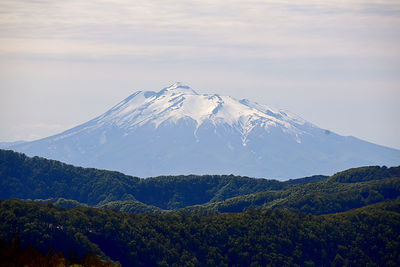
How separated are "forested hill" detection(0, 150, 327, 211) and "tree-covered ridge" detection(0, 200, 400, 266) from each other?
176 feet

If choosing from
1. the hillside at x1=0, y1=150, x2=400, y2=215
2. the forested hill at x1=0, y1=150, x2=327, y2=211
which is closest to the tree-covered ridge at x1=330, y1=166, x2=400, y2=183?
the hillside at x1=0, y1=150, x2=400, y2=215

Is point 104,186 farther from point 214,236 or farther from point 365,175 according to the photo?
point 214,236

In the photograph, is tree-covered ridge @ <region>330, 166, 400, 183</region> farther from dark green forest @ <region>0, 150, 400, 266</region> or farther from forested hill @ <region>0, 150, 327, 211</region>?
forested hill @ <region>0, 150, 327, 211</region>

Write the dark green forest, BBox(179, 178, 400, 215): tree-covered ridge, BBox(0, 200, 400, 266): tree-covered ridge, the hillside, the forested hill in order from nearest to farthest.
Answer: the dark green forest, BBox(0, 200, 400, 266): tree-covered ridge, BBox(179, 178, 400, 215): tree-covered ridge, the hillside, the forested hill

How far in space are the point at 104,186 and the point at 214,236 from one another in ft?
229

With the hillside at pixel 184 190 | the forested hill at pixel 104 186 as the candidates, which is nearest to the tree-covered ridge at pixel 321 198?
the hillside at pixel 184 190

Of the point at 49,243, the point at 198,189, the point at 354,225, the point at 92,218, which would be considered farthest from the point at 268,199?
the point at 49,243

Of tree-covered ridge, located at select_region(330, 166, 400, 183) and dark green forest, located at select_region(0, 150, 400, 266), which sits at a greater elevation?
tree-covered ridge, located at select_region(330, 166, 400, 183)

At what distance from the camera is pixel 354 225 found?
346 feet

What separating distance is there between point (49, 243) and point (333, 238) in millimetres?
41839

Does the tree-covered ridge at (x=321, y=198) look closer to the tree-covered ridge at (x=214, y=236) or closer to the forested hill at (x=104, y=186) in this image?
the tree-covered ridge at (x=214, y=236)

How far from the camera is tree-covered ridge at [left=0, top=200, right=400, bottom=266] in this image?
281ft

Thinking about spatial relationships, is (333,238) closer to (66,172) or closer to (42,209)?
(42,209)

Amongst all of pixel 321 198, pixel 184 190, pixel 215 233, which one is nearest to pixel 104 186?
pixel 184 190
